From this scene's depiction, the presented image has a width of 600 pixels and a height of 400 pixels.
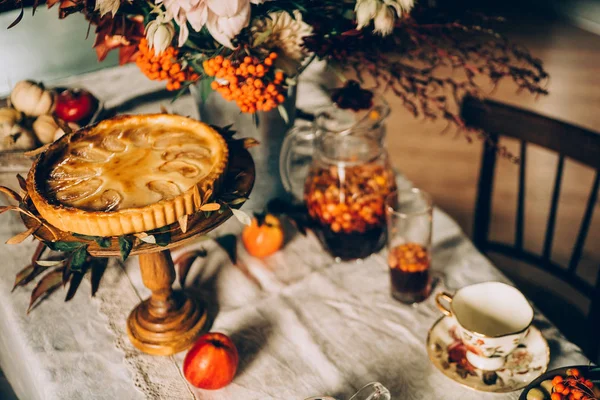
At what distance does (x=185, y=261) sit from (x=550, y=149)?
75 centimetres

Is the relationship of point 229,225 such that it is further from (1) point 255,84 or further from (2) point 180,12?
(2) point 180,12

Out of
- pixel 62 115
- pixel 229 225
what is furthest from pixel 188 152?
pixel 62 115

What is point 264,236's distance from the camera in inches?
40.2

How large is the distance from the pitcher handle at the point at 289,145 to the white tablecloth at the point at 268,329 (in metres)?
0.15

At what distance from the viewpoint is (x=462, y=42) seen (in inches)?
36.1

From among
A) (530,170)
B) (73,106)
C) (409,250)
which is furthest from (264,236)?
(530,170)

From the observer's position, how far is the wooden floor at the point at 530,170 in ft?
7.30

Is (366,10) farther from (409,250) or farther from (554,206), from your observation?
(554,206)

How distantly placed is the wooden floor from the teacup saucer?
957 millimetres

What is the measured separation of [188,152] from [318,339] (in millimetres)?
348

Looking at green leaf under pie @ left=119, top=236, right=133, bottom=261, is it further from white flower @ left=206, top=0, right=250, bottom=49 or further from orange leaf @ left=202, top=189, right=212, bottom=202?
white flower @ left=206, top=0, right=250, bottom=49

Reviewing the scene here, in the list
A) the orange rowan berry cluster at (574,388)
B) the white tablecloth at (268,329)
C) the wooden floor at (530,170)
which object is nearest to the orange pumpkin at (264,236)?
the white tablecloth at (268,329)

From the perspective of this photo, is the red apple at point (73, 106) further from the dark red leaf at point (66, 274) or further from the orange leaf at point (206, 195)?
the orange leaf at point (206, 195)

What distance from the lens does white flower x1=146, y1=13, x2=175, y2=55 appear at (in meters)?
0.72
